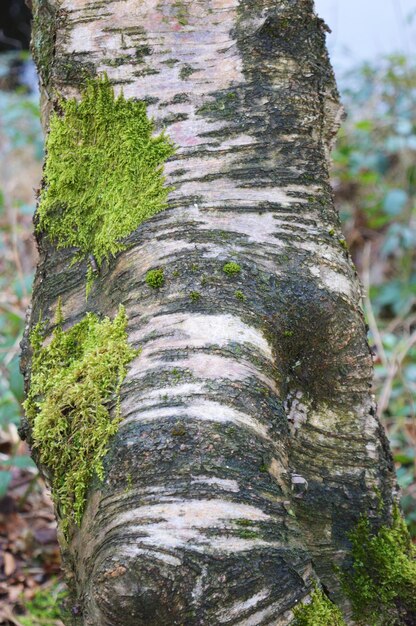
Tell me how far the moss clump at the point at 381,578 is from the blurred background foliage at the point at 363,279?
1.04 meters

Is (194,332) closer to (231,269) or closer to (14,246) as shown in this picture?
(231,269)

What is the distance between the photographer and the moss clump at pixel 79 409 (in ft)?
4.69

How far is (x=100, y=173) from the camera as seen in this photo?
173cm

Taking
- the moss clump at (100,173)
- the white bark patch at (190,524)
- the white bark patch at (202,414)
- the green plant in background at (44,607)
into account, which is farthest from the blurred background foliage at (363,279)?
the white bark patch at (190,524)

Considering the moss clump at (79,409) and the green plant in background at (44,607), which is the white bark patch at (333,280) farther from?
the green plant in background at (44,607)

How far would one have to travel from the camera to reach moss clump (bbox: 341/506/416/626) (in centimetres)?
159

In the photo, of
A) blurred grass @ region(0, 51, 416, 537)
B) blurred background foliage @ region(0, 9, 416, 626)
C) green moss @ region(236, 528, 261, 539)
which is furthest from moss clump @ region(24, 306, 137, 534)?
blurred grass @ region(0, 51, 416, 537)

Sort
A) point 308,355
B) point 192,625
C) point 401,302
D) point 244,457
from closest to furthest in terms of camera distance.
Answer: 1. point 192,625
2. point 244,457
3. point 308,355
4. point 401,302

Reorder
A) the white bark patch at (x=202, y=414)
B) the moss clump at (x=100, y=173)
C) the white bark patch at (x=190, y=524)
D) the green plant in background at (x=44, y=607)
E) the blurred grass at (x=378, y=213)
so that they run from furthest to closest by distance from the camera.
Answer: the blurred grass at (x=378, y=213), the green plant in background at (x=44, y=607), the moss clump at (x=100, y=173), the white bark patch at (x=202, y=414), the white bark patch at (x=190, y=524)

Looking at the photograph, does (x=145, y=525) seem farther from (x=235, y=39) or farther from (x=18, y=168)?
(x=18, y=168)

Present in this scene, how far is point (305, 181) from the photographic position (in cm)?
170

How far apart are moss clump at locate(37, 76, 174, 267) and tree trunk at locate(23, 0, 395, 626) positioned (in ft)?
0.13

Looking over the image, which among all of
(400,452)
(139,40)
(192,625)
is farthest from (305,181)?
(400,452)

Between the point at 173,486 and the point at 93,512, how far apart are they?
246 millimetres
